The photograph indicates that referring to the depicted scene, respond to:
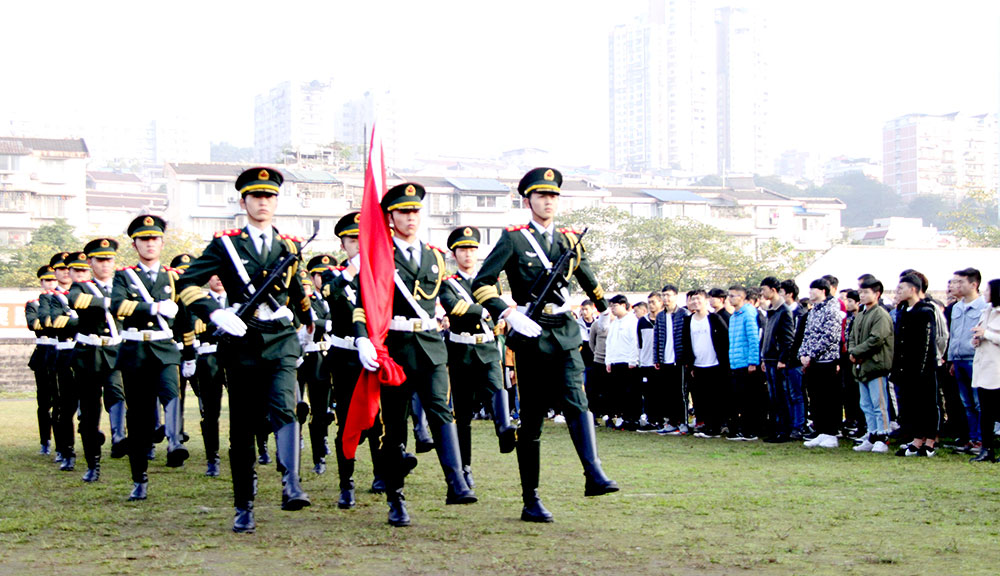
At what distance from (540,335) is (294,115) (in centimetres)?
17834

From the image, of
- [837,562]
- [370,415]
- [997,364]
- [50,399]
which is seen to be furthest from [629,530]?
[50,399]

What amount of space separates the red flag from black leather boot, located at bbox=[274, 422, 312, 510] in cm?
52

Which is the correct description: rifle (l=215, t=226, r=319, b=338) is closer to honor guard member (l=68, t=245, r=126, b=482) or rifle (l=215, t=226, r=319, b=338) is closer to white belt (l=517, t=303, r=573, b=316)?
white belt (l=517, t=303, r=573, b=316)

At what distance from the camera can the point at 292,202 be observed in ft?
233

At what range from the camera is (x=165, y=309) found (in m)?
9.30

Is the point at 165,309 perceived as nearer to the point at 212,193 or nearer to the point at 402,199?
the point at 402,199

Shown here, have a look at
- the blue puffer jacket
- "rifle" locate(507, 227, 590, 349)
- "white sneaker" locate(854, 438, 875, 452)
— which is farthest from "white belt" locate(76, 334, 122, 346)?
"white sneaker" locate(854, 438, 875, 452)

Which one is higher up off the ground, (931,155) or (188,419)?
(931,155)

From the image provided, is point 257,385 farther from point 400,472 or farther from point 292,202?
point 292,202

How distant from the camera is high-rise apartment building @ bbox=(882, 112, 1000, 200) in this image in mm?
165125

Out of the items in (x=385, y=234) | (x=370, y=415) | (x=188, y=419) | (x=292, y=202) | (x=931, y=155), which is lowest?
(x=188, y=419)

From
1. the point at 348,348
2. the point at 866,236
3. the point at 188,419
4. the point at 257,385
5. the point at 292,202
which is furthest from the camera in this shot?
the point at 866,236

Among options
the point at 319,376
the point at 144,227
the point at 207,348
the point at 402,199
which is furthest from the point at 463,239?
the point at 402,199

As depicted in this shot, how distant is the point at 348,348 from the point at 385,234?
1.77 meters
